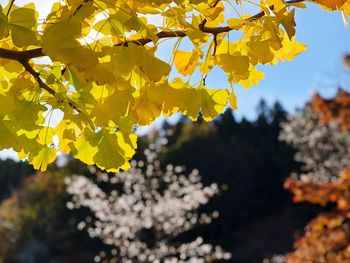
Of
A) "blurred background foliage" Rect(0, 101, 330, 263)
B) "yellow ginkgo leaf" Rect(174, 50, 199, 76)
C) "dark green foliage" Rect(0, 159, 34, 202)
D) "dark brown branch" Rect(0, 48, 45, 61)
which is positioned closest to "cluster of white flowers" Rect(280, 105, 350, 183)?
"blurred background foliage" Rect(0, 101, 330, 263)

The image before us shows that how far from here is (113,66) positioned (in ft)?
2.17

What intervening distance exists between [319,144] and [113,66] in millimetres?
19764

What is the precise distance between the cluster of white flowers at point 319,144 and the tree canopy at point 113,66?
56.3ft

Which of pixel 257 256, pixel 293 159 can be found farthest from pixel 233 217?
pixel 293 159

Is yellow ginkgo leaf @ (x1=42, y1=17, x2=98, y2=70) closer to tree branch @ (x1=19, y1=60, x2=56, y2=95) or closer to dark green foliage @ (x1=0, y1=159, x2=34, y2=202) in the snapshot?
tree branch @ (x1=19, y1=60, x2=56, y2=95)

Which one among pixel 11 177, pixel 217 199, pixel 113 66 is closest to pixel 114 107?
pixel 113 66

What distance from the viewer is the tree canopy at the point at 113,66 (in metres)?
0.65

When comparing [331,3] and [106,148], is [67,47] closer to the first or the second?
[106,148]

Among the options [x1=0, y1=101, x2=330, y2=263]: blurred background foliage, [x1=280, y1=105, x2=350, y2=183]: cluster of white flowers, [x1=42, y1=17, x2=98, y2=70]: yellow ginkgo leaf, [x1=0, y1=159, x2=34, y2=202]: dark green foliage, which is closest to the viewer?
[x1=42, y1=17, x2=98, y2=70]: yellow ginkgo leaf

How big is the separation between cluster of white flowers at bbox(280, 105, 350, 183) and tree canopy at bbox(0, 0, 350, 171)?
17169 mm

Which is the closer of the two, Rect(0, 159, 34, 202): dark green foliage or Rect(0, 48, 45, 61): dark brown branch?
Rect(0, 48, 45, 61): dark brown branch

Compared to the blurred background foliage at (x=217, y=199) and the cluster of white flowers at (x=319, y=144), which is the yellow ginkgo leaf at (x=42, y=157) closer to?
the blurred background foliage at (x=217, y=199)

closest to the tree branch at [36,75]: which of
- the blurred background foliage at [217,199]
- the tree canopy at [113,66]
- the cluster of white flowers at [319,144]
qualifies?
the tree canopy at [113,66]

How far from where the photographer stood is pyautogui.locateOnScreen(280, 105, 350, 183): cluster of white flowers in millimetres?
18438
